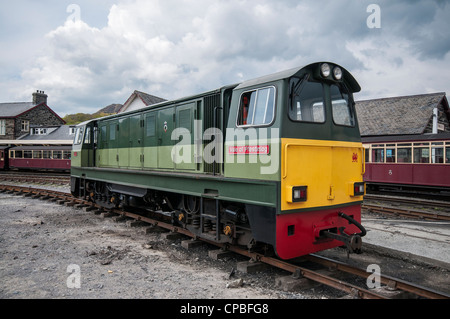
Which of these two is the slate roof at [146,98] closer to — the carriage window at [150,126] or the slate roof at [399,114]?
the slate roof at [399,114]

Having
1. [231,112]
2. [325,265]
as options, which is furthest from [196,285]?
[231,112]

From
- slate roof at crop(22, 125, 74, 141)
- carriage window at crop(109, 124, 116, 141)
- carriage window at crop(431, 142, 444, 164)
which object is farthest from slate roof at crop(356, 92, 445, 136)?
slate roof at crop(22, 125, 74, 141)

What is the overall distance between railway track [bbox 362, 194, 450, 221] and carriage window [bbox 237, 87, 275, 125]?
25.1 feet

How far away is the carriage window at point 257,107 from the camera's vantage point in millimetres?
4758

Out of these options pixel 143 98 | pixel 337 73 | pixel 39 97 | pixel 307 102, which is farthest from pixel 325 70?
pixel 39 97

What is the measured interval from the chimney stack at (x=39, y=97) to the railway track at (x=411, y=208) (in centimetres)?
4807

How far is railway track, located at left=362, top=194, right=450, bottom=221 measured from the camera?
9.85 m

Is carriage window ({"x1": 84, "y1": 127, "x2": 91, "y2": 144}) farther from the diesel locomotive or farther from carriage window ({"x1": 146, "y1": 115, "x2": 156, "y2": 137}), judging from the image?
the diesel locomotive

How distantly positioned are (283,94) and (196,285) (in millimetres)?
3019

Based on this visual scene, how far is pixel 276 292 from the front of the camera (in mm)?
4387

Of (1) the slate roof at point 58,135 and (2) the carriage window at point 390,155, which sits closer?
(2) the carriage window at point 390,155

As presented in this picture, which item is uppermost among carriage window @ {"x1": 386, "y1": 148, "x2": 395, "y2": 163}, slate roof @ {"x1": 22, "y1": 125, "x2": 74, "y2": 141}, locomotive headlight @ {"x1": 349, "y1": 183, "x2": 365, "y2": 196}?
slate roof @ {"x1": 22, "y1": 125, "x2": 74, "y2": 141}

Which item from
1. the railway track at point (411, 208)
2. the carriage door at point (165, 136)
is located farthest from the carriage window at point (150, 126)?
the railway track at point (411, 208)

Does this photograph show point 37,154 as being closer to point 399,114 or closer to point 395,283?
point 399,114
